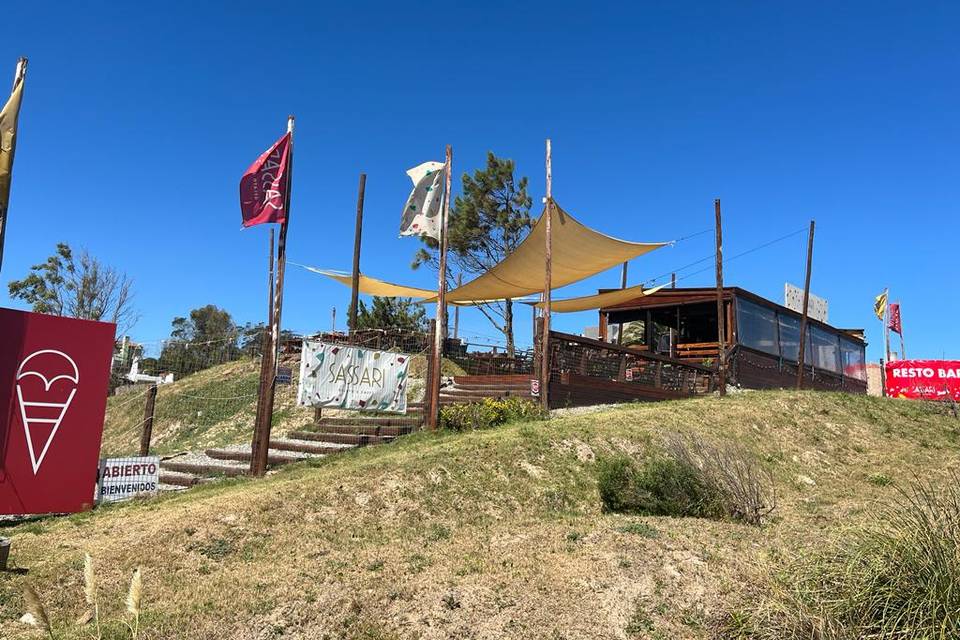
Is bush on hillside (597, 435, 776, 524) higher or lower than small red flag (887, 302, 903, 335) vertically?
lower

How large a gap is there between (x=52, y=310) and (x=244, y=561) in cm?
3051

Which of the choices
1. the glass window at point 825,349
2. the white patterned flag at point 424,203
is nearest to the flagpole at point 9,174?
the white patterned flag at point 424,203

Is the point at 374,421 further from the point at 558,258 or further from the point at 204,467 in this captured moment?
the point at 558,258

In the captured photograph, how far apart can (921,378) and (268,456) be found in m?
25.0

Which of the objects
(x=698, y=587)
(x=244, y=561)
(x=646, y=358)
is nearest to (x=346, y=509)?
(x=244, y=561)

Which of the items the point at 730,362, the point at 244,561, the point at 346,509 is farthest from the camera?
the point at 730,362

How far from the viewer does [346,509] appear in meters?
6.80

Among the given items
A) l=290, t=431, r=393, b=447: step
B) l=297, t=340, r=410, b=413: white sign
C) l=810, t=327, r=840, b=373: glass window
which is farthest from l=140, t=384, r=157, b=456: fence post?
l=810, t=327, r=840, b=373: glass window

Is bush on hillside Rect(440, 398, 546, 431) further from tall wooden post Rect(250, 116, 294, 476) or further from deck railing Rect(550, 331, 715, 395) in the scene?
tall wooden post Rect(250, 116, 294, 476)

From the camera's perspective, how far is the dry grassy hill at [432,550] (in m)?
4.48

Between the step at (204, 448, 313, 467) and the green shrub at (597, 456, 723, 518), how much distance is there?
4.82m

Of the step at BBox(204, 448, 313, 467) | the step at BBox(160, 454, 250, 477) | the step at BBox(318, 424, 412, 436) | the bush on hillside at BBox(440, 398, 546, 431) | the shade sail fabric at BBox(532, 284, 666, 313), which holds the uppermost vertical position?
the shade sail fabric at BBox(532, 284, 666, 313)

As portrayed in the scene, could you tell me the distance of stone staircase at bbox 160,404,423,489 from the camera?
970 cm

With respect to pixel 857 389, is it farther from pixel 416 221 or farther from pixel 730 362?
pixel 416 221
